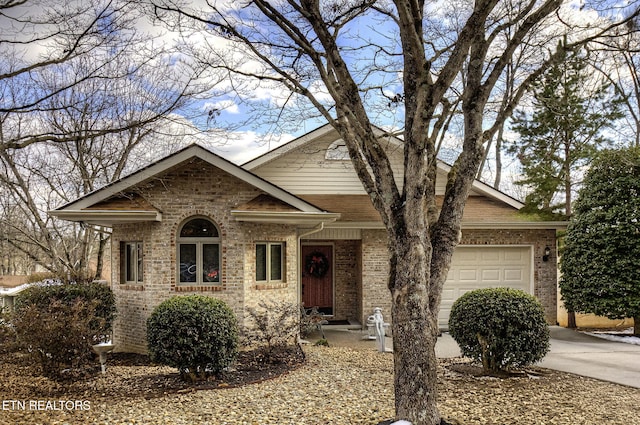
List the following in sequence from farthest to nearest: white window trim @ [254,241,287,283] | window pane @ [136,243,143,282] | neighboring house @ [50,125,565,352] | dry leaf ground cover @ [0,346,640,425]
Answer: white window trim @ [254,241,287,283] < window pane @ [136,243,143,282] < neighboring house @ [50,125,565,352] < dry leaf ground cover @ [0,346,640,425]

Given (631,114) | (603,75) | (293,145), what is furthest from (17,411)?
(631,114)

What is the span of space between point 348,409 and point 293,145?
8.94 metres

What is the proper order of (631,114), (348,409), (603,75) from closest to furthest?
(348,409) < (603,75) < (631,114)

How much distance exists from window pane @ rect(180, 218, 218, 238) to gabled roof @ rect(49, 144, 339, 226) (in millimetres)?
663

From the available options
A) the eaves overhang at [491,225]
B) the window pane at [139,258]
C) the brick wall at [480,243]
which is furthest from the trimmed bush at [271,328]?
the brick wall at [480,243]

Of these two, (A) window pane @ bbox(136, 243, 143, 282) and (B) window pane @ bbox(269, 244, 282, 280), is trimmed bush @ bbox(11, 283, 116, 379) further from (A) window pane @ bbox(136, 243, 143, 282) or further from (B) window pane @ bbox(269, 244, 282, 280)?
(B) window pane @ bbox(269, 244, 282, 280)

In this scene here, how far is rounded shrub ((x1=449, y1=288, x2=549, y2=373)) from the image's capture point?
802 centimetres

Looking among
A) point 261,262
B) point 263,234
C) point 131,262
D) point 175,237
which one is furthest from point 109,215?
point 261,262

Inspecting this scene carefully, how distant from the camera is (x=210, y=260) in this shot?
36.1 ft

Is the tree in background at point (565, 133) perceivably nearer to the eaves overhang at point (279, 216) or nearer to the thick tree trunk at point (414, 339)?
the eaves overhang at point (279, 216)

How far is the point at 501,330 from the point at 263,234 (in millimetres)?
5435

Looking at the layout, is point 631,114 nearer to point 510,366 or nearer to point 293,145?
point 293,145

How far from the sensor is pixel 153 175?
10312 millimetres
